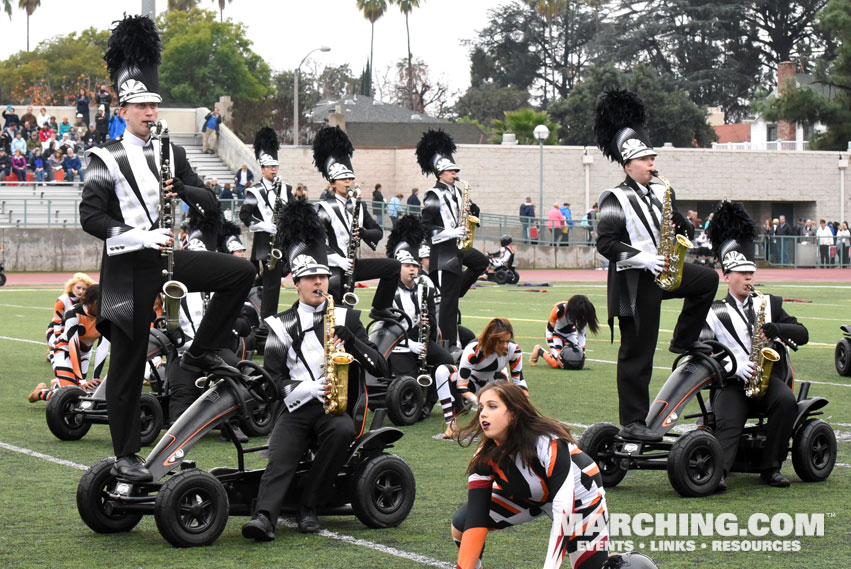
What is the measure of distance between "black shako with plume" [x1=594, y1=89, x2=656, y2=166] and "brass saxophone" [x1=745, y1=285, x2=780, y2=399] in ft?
4.46

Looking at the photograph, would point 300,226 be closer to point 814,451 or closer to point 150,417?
point 150,417

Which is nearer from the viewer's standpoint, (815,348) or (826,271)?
(815,348)

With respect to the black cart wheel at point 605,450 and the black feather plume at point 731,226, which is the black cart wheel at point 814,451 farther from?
the black feather plume at point 731,226

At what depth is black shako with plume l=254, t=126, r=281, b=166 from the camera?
629 inches

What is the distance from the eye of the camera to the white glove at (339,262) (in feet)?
39.3

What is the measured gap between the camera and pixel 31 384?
45.2 ft

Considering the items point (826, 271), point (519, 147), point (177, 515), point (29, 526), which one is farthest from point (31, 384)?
point (519, 147)

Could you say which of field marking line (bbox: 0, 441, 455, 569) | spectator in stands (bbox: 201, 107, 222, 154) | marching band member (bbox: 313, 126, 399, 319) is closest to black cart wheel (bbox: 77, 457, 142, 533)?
field marking line (bbox: 0, 441, 455, 569)

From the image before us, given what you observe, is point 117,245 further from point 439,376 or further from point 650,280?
point 439,376

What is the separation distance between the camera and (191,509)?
22.3 ft

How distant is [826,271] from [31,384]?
31.6 meters

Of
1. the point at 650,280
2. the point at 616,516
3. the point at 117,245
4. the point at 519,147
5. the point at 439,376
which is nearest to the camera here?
the point at 117,245

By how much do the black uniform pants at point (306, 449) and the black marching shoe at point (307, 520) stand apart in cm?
3

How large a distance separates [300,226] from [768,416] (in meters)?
3.26
